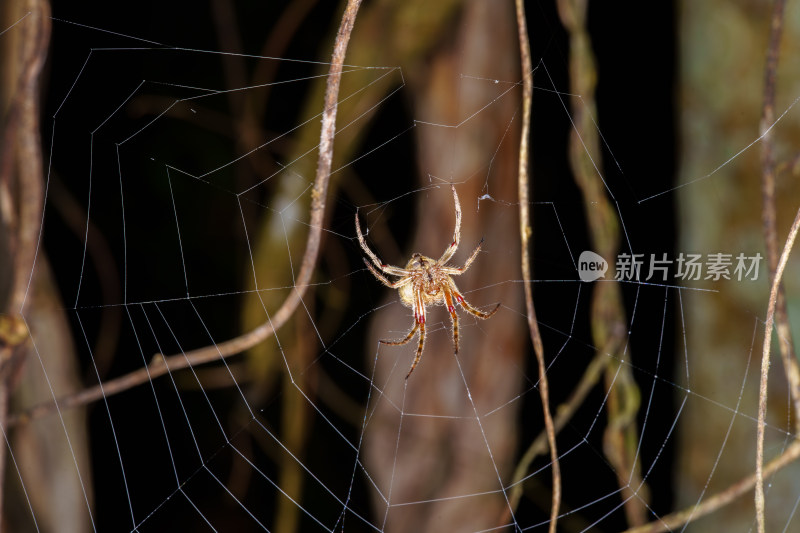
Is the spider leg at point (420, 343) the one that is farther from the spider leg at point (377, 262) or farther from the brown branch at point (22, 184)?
the brown branch at point (22, 184)

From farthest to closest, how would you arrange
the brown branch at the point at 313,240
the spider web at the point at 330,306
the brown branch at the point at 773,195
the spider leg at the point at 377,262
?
the spider leg at the point at 377,262 < the spider web at the point at 330,306 < the brown branch at the point at 773,195 < the brown branch at the point at 313,240

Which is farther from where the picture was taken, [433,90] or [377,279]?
[377,279]

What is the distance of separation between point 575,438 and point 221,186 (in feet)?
2.79

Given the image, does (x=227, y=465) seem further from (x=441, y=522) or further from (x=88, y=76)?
(x=88, y=76)

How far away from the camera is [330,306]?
52.5 inches

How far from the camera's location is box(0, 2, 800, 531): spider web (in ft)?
3.58

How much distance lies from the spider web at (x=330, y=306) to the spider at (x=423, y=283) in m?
0.03

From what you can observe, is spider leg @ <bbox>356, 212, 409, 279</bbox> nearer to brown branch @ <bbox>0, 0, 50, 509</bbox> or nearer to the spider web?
the spider web

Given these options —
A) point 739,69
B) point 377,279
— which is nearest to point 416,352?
point 377,279

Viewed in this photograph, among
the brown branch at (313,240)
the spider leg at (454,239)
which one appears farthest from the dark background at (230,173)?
the brown branch at (313,240)

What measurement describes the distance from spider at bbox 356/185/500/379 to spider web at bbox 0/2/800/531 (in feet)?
0.10

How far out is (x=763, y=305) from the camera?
957 mm

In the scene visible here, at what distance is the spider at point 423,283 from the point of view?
122 centimetres

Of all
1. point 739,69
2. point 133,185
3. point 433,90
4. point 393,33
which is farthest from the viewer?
point 133,185
